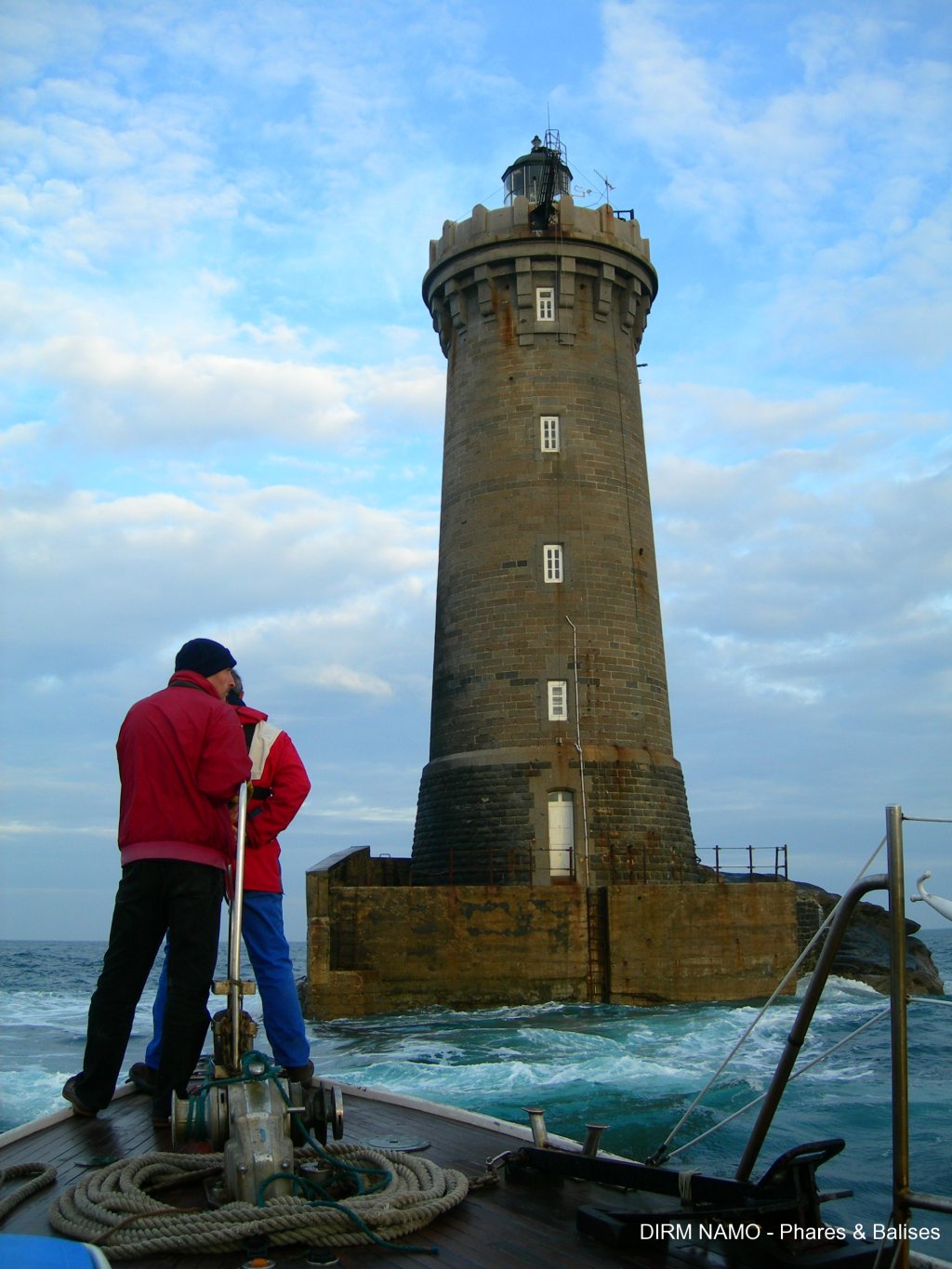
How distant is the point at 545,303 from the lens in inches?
993

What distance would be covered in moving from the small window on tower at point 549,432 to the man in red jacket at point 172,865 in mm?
Result: 19818

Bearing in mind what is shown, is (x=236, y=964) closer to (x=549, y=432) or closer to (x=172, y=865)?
(x=172, y=865)

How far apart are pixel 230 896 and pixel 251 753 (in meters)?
0.78

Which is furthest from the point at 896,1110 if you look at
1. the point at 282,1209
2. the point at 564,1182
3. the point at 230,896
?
the point at 230,896

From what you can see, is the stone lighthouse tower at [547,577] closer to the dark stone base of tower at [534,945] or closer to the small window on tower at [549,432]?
the small window on tower at [549,432]

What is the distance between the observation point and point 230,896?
5.23m

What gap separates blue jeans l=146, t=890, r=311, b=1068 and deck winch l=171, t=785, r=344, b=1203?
819mm

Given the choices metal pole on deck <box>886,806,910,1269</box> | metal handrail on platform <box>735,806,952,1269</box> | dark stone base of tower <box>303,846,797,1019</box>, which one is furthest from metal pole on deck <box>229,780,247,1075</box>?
dark stone base of tower <box>303,846,797,1019</box>

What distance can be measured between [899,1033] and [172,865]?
122 inches

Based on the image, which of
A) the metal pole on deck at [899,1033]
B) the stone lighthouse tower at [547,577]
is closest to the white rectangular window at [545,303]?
the stone lighthouse tower at [547,577]

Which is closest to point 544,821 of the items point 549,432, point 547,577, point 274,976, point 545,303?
point 547,577

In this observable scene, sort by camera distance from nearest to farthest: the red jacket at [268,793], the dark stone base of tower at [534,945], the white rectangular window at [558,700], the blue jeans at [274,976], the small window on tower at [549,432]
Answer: the blue jeans at [274,976] → the red jacket at [268,793] → the dark stone base of tower at [534,945] → the white rectangular window at [558,700] → the small window on tower at [549,432]

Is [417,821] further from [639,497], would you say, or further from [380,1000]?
[639,497]

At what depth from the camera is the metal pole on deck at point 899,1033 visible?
3307 millimetres
